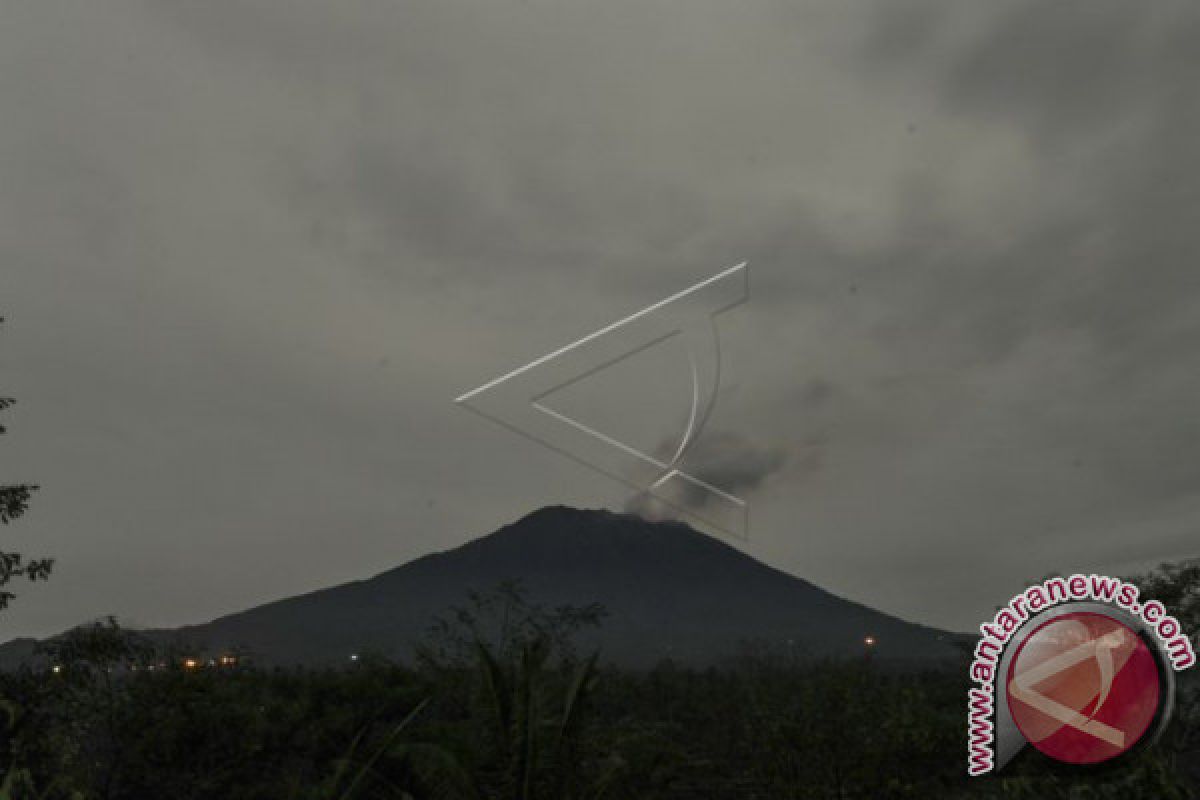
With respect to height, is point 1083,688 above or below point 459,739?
above

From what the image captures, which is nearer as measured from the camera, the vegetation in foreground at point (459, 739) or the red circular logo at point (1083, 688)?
the red circular logo at point (1083, 688)

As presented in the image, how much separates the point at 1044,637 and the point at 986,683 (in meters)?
1.02

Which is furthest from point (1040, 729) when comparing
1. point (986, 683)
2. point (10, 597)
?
point (10, 597)

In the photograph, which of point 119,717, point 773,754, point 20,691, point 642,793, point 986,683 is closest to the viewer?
point 986,683

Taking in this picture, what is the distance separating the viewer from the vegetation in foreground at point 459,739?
13977mm

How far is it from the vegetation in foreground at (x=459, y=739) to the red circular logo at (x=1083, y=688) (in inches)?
15.8

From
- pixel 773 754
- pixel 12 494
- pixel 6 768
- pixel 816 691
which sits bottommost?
pixel 6 768

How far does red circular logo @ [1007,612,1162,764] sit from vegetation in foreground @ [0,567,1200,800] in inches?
15.8

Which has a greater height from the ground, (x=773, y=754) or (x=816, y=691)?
→ (x=816, y=691)

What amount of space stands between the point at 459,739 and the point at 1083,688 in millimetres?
8959

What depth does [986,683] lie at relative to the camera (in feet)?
46.6

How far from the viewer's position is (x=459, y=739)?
1590 centimetres

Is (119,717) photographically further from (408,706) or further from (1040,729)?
(1040,729)

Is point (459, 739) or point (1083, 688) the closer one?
point (1083, 688)
